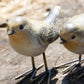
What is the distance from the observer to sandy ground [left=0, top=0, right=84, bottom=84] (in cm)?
268

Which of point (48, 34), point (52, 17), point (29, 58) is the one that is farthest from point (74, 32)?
point (29, 58)

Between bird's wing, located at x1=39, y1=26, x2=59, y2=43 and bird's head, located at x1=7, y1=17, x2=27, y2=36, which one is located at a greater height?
bird's head, located at x1=7, y1=17, x2=27, y2=36

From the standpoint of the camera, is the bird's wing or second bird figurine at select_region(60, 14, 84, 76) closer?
second bird figurine at select_region(60, 14, 84, 76)

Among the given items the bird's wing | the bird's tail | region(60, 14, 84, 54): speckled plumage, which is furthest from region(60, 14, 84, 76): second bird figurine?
the bird's tail

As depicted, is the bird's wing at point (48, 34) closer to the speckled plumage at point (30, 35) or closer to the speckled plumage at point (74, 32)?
the speckled plumage at point (30, 35)

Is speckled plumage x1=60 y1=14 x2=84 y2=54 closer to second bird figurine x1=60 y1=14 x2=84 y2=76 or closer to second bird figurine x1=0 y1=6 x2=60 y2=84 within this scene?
second bird figurine x1=60 y1=14 x2=84 y2=76

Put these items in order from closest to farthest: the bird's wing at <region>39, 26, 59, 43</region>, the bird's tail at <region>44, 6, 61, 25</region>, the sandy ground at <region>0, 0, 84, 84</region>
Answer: the bird's wing at <region>39, 26, 59, 43</region>, the bird's tail at <region>44, 6, 61, 25</region>, the sandy ground at <region>0, 0, 84, 84</region>

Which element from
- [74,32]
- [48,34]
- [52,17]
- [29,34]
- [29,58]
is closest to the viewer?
[74,32]

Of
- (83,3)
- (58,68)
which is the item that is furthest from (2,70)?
(83,3)

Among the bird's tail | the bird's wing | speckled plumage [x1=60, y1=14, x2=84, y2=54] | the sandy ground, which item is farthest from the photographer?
the sandy ground

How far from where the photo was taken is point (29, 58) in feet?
9.95

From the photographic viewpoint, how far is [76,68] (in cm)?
268

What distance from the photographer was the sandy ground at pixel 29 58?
268cm

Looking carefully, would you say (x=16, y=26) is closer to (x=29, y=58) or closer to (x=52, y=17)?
(x=52, y=17)
